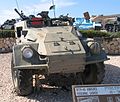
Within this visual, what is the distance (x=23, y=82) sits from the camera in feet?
23.5

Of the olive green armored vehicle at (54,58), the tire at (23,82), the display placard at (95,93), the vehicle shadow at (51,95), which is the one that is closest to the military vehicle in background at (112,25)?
the olive green armored vehicle at (54,58)

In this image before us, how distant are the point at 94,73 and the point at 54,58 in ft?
4.91

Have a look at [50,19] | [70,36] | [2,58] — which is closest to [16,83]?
[70,36]

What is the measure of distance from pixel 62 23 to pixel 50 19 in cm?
31

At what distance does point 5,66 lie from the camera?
37.6ft

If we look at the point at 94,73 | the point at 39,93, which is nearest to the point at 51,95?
the point at 39,93

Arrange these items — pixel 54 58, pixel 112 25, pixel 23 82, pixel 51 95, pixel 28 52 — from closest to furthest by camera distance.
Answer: pixel 54 58 < pixel 28 52 < pixel 23 82 < pixel 51 95 < pixel 112 25

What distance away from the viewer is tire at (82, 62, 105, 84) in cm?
770

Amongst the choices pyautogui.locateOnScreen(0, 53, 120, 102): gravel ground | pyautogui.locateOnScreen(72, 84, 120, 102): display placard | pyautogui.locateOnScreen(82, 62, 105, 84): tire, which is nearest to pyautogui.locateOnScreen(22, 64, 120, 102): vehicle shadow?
pyautogui.locateOnScreen(0, 53, 120, 102): gravel ground

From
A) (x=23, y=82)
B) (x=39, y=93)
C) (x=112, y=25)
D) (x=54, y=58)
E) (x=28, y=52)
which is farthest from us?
(x=112, y=25)

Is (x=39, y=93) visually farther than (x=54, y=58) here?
Yes

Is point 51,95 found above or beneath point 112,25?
above

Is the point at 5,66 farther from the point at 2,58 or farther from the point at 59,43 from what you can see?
the point at 59,43

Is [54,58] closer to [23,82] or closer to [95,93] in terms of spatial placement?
[23,82]
